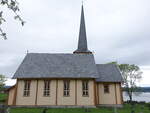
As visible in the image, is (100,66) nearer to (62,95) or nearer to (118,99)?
(118,99)

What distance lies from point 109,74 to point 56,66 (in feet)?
30.0

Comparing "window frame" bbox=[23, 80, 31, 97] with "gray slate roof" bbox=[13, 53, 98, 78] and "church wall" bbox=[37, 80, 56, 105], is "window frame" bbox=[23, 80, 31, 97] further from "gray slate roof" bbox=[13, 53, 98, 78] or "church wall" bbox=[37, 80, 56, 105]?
"church wall" bbox=[37, 80, 56, 105]

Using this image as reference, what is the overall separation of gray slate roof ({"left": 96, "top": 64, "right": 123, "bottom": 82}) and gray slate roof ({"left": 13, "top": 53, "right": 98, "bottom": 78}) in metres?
2.20

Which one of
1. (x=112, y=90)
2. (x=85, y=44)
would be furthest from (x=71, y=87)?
(x=85, y=44)

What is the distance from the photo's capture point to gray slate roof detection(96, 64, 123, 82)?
24.6m

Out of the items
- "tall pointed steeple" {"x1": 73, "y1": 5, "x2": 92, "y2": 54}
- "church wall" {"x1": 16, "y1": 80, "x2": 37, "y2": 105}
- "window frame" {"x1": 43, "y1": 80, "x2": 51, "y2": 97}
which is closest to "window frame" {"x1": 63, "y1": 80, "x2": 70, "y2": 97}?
"window frame" {"x1": 43, "y1": 80, "x2": 51, "y2": 97}

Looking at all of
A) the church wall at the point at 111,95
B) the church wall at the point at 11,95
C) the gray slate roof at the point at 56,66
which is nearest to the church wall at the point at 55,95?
the gray slate roof at the point at 56,66

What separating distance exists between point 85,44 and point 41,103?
635 inches

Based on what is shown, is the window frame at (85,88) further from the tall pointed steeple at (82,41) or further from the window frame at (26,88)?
the tall pointed steeple at (82,41)

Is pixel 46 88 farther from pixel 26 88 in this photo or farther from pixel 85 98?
pixel 85 98

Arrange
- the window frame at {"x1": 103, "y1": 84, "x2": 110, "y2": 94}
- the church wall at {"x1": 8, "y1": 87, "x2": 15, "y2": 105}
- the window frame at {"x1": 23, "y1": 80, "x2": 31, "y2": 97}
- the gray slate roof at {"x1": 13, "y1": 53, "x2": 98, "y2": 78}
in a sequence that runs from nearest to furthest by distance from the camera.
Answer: the window frame at {"x1": 23, "y1": 80, "x2": 31, "y2": 97} → the gray slate roof at {"x1": 13, "y1": 53, "x2": 98, "y2": 78} → the church wall at {"x1": 8, "y1": 87, "x2": 15, "y2": 105} → the window frame at {"x1": 103, "y1": 84, "x2": 110, "y2": 94}

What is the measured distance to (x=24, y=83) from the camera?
75.7ft

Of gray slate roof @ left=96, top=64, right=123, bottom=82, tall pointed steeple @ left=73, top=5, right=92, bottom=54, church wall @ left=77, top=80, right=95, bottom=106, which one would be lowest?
church wall @ left=77, top=80, right=95, bottom=106

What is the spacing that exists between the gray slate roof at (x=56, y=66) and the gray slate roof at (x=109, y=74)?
2202 millimetres
